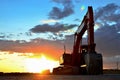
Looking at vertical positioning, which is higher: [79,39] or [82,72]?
[79,39]

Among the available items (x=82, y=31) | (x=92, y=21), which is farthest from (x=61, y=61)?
(x=92, y=21)

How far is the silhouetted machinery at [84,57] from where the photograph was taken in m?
77.6

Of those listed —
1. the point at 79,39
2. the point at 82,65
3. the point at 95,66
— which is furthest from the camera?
the point at 79,39

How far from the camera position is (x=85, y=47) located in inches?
3639

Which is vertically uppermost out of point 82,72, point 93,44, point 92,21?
point 92,21

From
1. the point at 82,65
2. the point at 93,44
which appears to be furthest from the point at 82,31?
the point at 93,44

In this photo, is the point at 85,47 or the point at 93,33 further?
the point at 85,47

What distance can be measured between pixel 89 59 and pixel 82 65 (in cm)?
1337

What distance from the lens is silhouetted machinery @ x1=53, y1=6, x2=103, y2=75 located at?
255 ft

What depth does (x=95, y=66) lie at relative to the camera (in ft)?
254

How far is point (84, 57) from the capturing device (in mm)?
87062

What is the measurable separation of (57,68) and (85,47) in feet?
47.4

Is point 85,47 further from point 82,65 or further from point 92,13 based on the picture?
point 92,13

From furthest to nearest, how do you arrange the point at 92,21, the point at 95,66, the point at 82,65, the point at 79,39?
1. the point at 79,39
2. the point at 82,65
3. the point at 92,21
4. the point at 95,66
